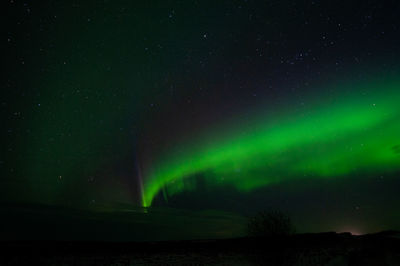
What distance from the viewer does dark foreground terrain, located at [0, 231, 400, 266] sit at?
31.5 feet

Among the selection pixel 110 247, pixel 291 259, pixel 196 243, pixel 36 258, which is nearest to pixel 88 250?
pixel 110 247

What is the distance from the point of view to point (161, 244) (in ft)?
36.5

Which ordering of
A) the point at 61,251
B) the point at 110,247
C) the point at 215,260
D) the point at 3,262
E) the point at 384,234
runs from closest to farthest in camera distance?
the point at 3,262 → the point at 61,251 → the point at 110,247 → the point at 215,260 → the point at 384,234

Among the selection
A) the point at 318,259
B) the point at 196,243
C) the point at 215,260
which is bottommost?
the point at 318,259

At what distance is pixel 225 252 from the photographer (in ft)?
37.0

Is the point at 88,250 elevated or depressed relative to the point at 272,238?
elevated

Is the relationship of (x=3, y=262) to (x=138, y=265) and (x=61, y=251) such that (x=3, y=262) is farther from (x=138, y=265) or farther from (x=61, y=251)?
(x=138, y=265)

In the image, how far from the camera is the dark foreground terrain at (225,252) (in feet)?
31.5

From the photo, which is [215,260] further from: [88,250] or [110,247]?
[88,250]

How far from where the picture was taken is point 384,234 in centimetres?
1316

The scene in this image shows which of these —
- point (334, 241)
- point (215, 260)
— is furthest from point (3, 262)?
point (334, 241)

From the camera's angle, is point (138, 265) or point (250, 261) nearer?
point (138, 265)

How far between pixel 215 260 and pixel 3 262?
7.44 meters

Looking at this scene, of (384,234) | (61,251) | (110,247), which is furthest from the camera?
(384,234)
